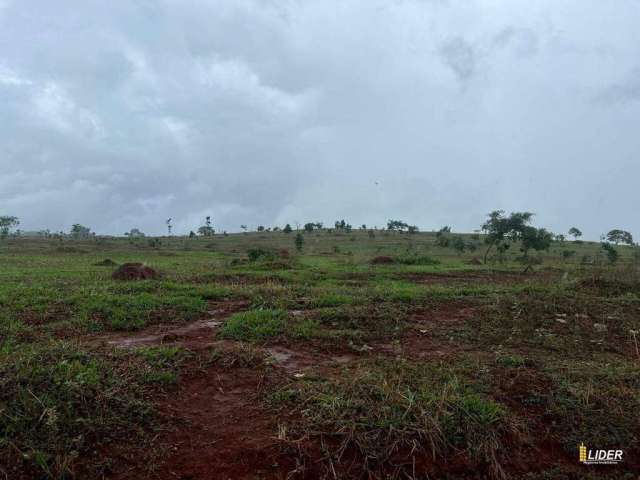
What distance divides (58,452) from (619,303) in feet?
32.8

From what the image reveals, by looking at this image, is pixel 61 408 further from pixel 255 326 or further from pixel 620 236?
pixel 620 236

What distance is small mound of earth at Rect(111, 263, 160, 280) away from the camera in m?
11.9

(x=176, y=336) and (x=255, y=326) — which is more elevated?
(x=255, y=326)

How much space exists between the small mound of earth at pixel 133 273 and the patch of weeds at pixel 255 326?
22.1 feet

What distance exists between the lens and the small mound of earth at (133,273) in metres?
11.9

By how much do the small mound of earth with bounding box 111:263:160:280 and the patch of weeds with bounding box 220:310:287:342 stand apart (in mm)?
6750

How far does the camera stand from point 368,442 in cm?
326

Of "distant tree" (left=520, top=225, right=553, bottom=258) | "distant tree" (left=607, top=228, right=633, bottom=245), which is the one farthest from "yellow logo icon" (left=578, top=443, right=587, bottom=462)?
"distant tree" (left=607, top=228, right=633, bottom=245)

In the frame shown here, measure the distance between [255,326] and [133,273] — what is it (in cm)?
757

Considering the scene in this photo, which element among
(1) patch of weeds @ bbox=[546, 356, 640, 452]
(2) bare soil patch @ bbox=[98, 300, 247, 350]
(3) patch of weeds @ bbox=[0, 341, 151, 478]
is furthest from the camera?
(2) bare soil patch @ bbox=[98, 300, 247, 350]

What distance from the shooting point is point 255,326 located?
20.0 feet

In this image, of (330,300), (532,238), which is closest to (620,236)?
(532,238)

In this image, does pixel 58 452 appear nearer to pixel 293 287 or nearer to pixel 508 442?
pixel 508 442

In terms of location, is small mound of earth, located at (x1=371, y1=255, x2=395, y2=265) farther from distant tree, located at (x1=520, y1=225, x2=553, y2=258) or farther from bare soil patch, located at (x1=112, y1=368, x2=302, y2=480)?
bare soil patch, located at (x1=112, y1=368, x2=302, y2=480)
